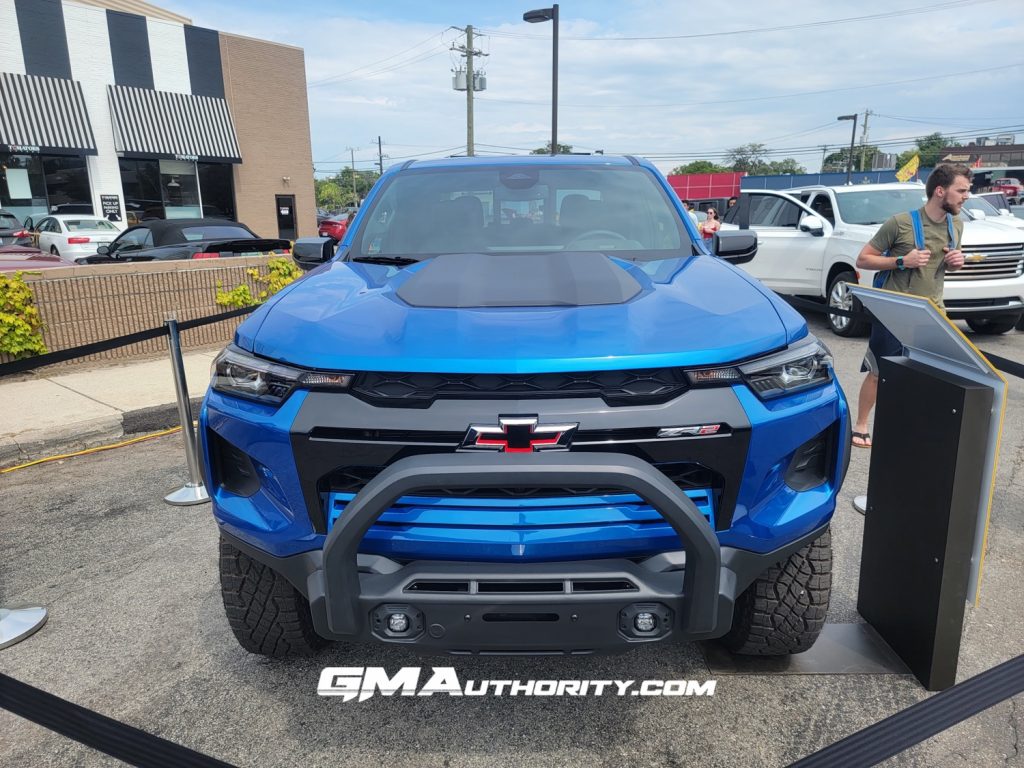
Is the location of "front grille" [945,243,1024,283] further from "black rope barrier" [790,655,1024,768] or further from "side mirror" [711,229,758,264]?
"black rope barrier" [790,655,1024,768]

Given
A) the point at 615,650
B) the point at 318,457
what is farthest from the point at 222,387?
the point at 615,650

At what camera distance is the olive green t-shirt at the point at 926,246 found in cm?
478

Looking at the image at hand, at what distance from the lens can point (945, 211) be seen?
475cm

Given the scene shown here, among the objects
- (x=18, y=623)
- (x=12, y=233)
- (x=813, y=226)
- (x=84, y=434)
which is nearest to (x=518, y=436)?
(x=18, y=623)

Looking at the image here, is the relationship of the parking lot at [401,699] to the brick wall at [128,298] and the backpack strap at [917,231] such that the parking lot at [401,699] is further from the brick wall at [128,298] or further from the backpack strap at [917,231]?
the brick wall at [128,298]

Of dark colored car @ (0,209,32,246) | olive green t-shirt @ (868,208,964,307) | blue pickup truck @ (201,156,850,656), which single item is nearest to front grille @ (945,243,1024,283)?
olive green t-shirt @ (868,208,964,307)

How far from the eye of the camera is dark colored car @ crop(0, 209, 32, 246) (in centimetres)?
1717

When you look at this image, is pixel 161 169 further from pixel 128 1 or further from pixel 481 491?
pixel 481 491

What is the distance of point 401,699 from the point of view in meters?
2.49

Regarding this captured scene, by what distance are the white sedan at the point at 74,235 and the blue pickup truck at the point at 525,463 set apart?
16.0 meters

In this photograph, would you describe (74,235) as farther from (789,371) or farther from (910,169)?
(910,169)

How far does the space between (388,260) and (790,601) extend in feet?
6.30

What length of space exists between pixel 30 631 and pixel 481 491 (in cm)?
225

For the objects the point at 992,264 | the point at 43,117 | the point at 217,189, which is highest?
the point at 43,117
